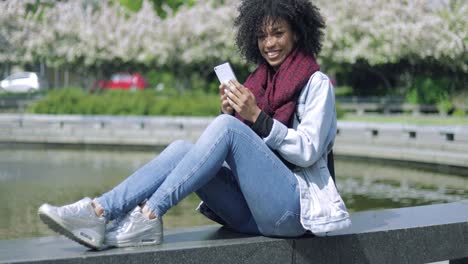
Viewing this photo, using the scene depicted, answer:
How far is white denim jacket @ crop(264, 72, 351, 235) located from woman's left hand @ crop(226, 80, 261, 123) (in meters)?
0.11

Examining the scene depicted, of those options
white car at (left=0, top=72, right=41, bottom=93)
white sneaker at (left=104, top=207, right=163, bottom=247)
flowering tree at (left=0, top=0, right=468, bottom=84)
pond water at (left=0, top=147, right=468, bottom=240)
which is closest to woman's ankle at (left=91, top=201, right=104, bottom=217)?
white sneaker at (left=104, top=207, right=163, bottom=247)

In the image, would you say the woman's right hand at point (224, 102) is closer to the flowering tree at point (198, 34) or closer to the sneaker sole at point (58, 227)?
the sneaker sole at point (58, 227)

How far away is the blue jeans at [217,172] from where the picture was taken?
340 cm

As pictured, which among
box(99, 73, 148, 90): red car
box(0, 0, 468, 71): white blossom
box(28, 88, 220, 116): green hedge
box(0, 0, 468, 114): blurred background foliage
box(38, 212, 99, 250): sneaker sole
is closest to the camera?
box(38, 212, 99, 250): sneaker sole

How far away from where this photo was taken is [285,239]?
3635mm

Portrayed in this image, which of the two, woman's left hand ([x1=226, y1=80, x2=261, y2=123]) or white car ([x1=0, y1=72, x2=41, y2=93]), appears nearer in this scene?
woman's left hand ([x1=226, y1=80, x2=261, y2=123])

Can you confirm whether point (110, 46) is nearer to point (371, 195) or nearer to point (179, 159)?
point (371, 195)

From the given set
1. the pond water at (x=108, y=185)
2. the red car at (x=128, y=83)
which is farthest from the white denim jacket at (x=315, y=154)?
the red car at (x=128, y=83)

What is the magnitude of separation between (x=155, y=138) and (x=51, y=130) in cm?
283

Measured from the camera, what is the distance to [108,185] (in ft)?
34.5

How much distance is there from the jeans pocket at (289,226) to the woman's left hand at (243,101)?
47cm

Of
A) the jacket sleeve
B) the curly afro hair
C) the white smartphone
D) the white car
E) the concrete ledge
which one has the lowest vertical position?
the white car

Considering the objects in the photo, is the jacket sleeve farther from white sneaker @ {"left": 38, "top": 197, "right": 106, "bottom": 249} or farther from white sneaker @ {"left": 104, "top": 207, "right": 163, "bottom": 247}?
white sneaker @ {"left": 38, "top": 197, "right": 106, "bottom": 249}

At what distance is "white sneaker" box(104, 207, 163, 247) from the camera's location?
3.39m
